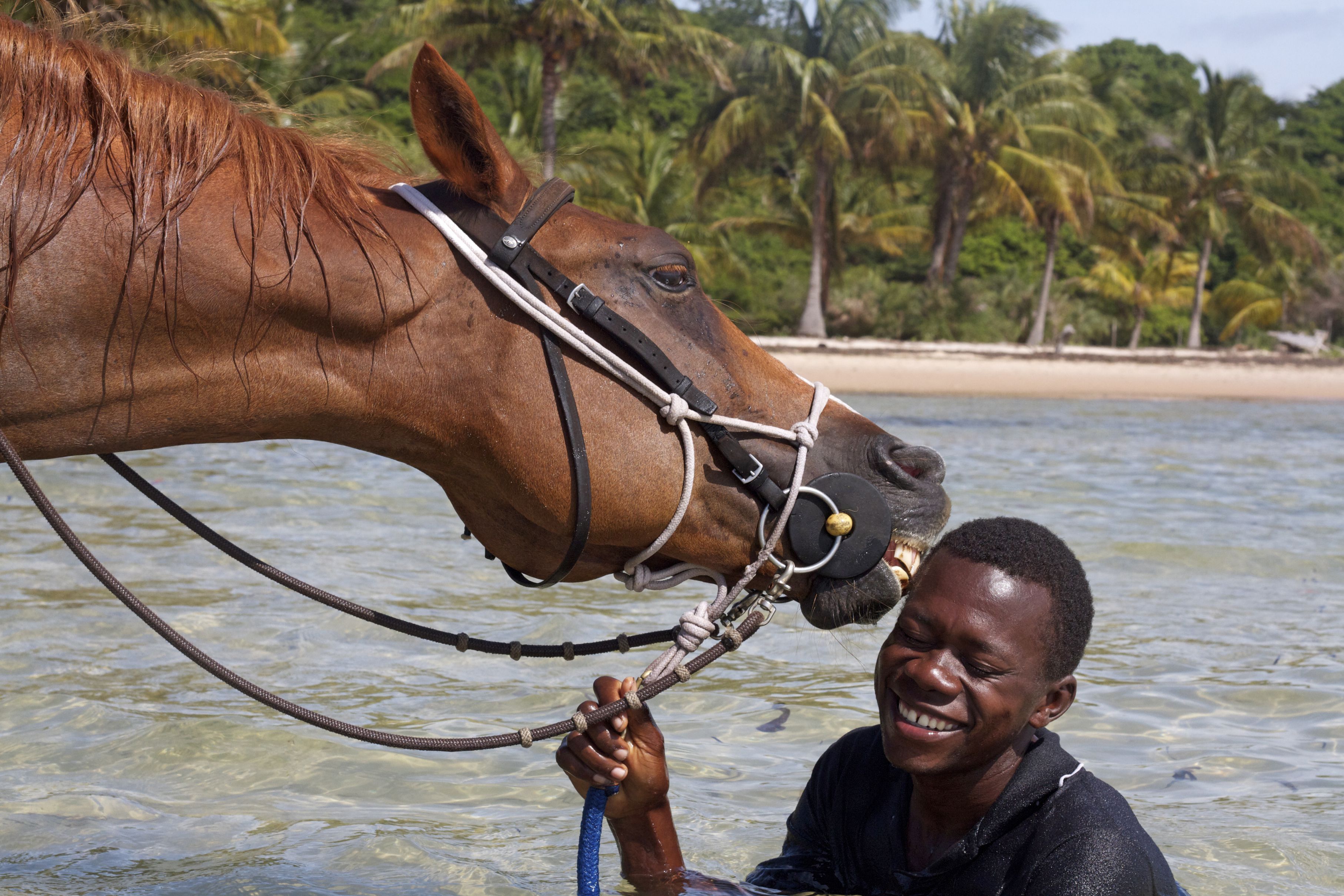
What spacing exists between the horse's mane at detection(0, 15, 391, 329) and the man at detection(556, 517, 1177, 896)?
3.53 feet

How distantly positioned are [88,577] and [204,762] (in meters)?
2.81

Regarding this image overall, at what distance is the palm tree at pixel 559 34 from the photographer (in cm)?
2552

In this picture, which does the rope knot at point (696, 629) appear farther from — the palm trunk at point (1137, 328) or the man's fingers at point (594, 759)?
the palm trunk at point (1137, 328)

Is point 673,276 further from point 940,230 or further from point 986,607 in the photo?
point 940,230

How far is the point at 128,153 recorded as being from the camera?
2.16 m

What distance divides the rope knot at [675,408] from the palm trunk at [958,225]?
31.6m

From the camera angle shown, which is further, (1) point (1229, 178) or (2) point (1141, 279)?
(2) point (1141, 279)

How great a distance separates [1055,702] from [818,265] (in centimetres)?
2835

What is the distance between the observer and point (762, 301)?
108ft

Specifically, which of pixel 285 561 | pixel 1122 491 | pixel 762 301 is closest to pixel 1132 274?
pixel 762 301

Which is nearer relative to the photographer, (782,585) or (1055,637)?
(1055,637)

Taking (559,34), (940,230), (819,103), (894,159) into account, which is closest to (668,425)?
(559,34)

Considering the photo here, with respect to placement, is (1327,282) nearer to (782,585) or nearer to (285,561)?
(285,561)

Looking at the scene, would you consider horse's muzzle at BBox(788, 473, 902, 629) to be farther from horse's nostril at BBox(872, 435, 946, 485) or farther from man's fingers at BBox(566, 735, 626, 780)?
man's fingers at BBox(566, 735, 626, 780)
